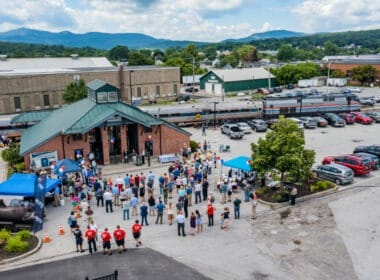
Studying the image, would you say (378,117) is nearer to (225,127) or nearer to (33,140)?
(225,127)

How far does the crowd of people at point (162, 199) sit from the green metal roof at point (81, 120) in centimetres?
572

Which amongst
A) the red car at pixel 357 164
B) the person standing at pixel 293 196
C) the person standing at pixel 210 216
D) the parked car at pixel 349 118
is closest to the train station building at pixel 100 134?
the red car at pixel 357 164

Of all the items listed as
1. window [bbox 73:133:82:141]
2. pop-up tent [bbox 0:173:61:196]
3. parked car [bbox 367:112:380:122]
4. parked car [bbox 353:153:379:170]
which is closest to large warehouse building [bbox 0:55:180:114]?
window [bbox 73:133:82:141]

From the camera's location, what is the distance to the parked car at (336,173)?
2744 centimetres

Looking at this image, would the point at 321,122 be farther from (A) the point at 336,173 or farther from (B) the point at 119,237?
(B) the point at 119,237

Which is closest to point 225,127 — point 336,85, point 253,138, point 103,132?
point 253,138

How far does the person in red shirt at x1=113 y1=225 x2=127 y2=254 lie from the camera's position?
17594 millimetres

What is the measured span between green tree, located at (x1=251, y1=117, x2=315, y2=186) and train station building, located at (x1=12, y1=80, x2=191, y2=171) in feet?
40.4

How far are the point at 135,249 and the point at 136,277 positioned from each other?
277cm

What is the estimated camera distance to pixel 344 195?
25.6 m

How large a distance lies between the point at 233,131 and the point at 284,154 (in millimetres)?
19439

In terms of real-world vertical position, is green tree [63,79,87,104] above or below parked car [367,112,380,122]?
above

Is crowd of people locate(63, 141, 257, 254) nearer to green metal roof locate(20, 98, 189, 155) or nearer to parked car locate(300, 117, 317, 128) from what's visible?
green metal roof locate(20, 98, 189, 155)

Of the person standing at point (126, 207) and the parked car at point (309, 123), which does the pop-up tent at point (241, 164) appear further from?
the parked car at point (309, 123)
